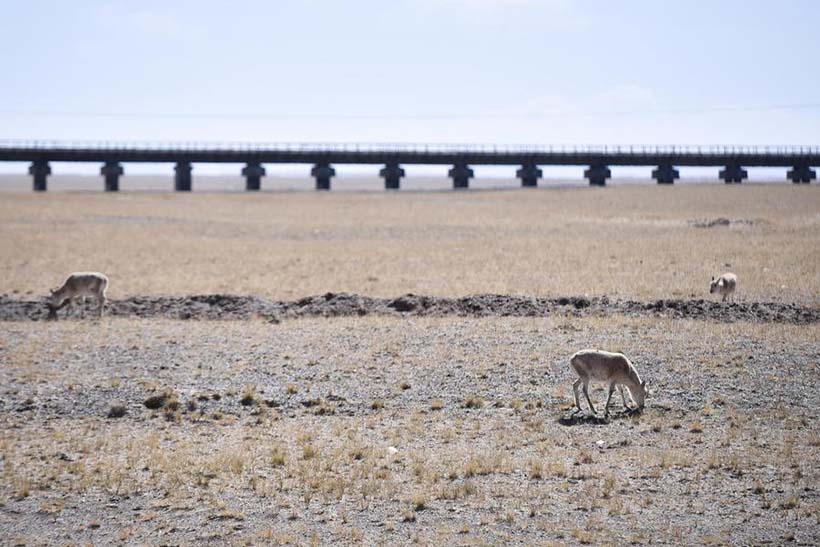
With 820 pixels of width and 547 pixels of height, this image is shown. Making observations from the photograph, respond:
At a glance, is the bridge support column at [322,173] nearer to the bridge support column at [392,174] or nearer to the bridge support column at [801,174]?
the bridge support column at [392,174]

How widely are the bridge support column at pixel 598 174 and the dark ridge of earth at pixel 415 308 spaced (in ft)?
287

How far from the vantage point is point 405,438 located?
16.1 metres

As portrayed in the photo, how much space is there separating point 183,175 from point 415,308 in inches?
3558

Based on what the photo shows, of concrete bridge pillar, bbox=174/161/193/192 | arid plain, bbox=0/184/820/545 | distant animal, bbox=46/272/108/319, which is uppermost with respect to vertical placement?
concrete bridge pillar, bbox=174/161/193/192

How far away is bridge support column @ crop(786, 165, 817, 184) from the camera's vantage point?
372 ft

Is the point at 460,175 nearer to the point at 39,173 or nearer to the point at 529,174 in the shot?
the point at 529,174

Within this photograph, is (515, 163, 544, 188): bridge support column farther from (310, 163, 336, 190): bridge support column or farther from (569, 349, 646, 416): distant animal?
(569, 349, 646, 416): distant animal

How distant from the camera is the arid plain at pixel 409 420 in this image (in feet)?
40.7

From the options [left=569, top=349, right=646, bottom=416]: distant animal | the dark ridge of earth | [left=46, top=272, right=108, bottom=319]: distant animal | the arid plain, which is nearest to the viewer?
the arid plain

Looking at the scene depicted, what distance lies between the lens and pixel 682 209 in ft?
254

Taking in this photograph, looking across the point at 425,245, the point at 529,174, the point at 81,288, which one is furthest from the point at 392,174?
the point at 81,288

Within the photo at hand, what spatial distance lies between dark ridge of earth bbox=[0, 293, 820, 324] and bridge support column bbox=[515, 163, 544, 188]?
87.0m

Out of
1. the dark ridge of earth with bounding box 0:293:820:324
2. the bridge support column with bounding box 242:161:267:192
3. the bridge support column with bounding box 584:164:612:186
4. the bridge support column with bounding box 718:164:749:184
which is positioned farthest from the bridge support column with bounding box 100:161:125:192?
the dark ridge of earth with bounding box 0:293:820:324

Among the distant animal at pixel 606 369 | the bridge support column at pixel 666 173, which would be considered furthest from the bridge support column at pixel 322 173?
the distant animal at pixel 606 369
